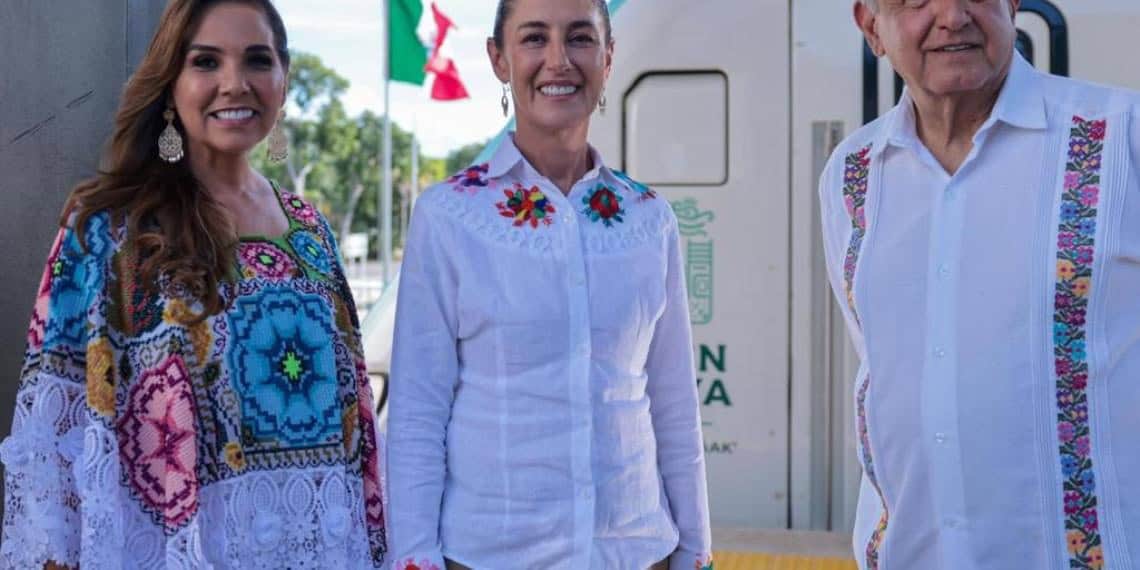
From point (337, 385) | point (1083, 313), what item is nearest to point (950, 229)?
point (1083, 313)

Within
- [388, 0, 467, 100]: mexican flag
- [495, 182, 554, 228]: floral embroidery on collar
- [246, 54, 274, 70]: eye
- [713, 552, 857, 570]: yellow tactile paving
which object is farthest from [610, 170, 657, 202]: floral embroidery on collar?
[388, 0, 467, 100]: mexican flag

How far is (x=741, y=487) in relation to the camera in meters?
4.03

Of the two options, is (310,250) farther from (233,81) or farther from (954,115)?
(954,115)

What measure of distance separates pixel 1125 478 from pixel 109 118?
1.95 metres

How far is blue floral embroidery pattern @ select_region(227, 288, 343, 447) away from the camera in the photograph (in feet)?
6.97

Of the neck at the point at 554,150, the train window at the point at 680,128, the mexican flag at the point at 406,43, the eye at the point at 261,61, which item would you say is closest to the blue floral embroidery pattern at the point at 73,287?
the eye at the point at 261,61

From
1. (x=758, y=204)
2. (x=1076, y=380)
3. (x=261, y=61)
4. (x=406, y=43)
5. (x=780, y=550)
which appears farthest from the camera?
(x=406, y=43)

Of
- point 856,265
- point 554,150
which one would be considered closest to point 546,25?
point 554,150

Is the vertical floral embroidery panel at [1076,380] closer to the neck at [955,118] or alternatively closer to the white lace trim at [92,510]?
the neck at [955,118]

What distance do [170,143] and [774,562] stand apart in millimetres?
2074

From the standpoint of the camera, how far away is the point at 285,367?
216cm

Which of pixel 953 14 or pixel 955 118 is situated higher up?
pixel 953 14

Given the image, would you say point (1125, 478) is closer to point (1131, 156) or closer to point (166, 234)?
point (1131, 156)

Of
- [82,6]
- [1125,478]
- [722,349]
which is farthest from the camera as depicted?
[722,349]
